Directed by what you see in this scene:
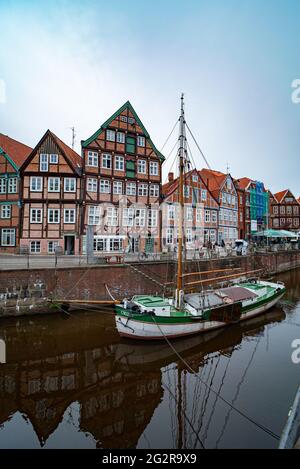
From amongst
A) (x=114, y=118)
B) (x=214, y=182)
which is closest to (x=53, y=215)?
(x=114, y=118)

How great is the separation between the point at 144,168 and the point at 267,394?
80.3 ft

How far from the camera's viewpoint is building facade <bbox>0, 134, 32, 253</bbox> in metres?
24.9

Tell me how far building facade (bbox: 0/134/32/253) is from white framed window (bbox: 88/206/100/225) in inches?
268

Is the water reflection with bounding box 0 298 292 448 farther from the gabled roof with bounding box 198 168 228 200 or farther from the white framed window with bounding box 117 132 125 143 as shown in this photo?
the gabled roof with bounding box 198 168 228 200

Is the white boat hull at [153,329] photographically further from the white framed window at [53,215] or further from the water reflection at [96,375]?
the white framed window at [53,215]

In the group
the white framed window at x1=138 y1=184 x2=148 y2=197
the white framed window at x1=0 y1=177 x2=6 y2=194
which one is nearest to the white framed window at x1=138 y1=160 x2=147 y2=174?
the white framed window at x1=138 y1=184 x2=148 y2=197

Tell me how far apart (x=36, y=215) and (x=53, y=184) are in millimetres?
3498

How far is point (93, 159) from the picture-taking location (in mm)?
25984

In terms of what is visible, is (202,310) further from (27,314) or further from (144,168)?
(144,168)

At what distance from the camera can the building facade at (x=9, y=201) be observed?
24.9 metres

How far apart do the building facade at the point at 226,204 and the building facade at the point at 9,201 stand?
26068 mm

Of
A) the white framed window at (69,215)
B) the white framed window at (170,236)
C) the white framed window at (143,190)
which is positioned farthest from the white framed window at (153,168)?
the white framed window at (69,215)

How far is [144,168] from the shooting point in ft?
94.8
